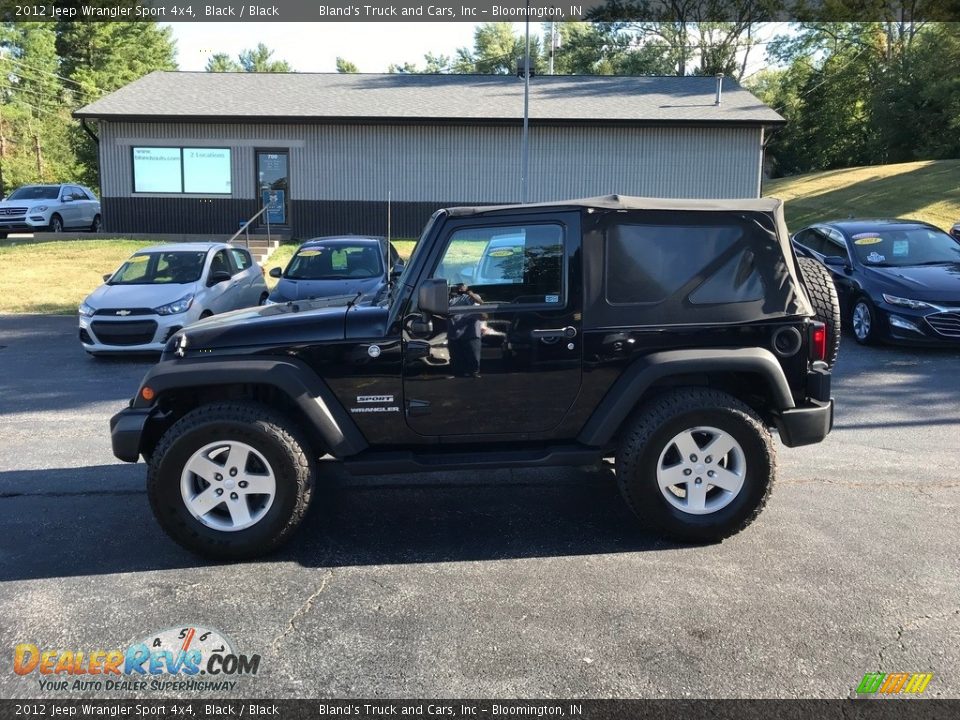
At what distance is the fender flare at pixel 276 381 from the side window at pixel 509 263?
94 centimetres

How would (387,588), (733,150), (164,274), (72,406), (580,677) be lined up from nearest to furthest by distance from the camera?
(580,677) → (387,588) → (72,406) → (164,274) → (733,150)

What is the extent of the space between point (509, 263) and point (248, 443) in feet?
5.75

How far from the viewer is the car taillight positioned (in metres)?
4.92

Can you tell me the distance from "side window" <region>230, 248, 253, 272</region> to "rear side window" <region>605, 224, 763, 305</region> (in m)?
9.44

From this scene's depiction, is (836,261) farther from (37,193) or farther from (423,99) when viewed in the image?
A: (37,193)

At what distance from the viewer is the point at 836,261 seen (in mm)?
11969

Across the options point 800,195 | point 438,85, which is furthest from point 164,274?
point 800,195

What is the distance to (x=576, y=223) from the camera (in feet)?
15.7

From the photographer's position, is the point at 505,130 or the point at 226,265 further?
the point at 505,130

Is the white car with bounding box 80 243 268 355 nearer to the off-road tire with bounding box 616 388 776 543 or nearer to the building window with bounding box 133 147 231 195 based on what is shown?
the off-road tire with bounding box 616 388 776 543

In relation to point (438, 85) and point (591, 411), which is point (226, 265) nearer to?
point (591, 411)

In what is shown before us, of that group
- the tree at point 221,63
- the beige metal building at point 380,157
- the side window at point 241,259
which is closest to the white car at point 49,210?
the beige metal building at point 380,157

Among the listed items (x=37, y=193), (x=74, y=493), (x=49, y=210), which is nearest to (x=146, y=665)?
(x=74, y=493)

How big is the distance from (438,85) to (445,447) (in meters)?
23.9
